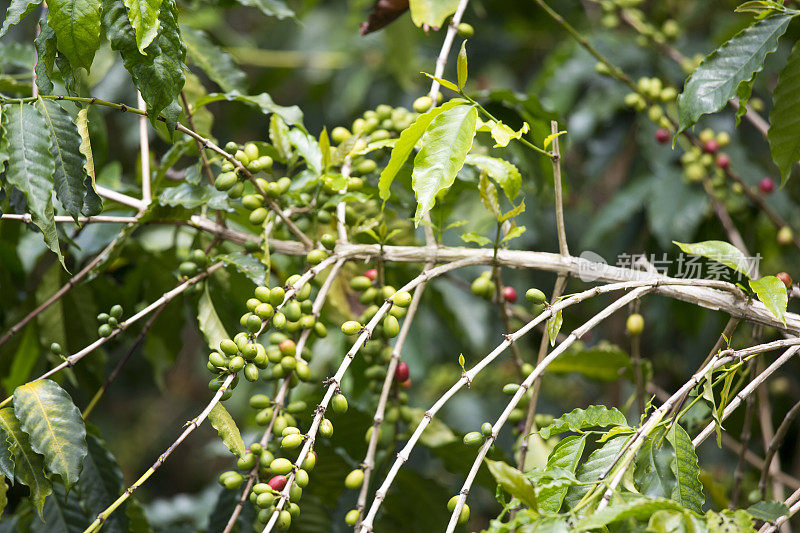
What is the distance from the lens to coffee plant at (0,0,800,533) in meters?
0.82

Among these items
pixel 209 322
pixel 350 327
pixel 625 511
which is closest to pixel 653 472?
pixel 625 511

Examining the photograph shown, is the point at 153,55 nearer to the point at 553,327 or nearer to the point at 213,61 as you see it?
the point at 213,61

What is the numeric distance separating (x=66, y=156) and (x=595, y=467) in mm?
748

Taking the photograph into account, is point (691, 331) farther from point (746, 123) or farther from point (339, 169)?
point (339, 169)

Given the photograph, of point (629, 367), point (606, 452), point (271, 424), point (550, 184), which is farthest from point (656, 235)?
point (271, 424)

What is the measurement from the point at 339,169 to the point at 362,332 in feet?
1.38

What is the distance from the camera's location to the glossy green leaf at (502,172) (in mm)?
926

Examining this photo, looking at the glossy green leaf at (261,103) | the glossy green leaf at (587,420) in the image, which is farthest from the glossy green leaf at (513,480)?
the glossy green leaf at (261,103)

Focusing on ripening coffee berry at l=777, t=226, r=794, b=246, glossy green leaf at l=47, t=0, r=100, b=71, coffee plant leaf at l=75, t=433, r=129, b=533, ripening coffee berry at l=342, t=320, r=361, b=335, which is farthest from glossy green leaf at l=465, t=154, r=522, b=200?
ripening coffee berry at l=777, t=226, r=794, b=246

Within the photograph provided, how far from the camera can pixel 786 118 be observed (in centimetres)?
96

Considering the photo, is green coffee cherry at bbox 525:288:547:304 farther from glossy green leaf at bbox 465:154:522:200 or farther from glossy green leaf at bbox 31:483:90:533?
glossy green leaf at bbox 31:483:90:533

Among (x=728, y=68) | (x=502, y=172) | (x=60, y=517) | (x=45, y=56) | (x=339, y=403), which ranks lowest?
(x=60, y=517)

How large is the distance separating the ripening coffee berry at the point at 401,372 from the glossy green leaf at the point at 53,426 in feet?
1.57

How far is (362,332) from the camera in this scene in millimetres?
868
